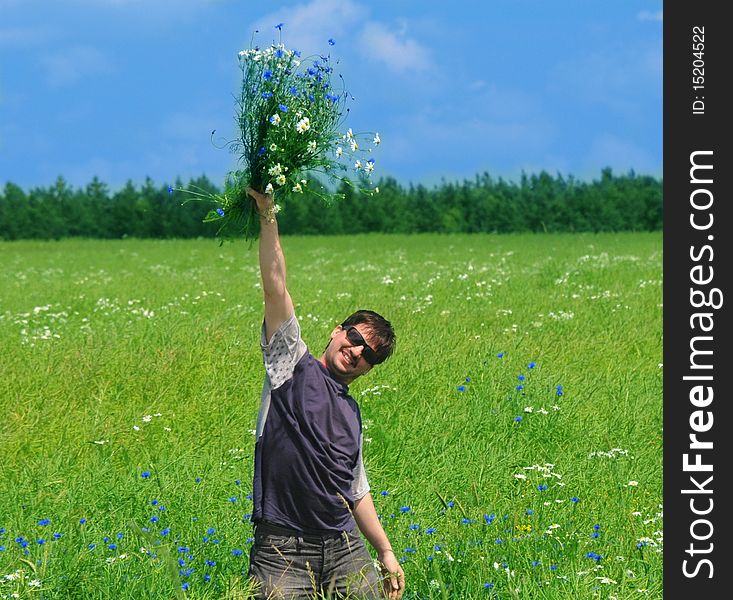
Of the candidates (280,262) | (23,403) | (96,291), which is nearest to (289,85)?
(280,262)

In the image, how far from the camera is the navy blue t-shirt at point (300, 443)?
427 cm

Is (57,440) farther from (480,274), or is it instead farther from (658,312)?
(480,274)

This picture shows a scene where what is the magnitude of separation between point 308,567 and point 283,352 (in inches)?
38.8

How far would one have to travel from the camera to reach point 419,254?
116 feet

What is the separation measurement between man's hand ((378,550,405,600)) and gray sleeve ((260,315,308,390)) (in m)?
1.01

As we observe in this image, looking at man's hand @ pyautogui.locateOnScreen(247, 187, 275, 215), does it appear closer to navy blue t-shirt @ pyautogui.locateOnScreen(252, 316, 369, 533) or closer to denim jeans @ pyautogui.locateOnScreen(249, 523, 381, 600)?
navy blue t-shirt @ pyautogui.locateOnScreen(252, 316, 369, 533)

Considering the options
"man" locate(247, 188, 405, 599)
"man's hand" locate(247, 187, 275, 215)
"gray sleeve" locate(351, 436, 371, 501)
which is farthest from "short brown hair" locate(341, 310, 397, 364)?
"man's hand" locate(247, 187, 275, 215)

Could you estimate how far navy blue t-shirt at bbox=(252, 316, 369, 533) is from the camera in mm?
4270

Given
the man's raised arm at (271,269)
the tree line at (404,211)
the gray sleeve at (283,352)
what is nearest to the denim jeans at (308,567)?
the gray sleeve at (283,352)

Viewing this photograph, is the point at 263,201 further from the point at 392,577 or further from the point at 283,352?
the point at 392,577

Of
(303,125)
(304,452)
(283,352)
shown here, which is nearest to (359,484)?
(304,452)

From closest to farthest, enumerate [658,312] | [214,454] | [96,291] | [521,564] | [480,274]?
[521,564], [214,454], [658,312], [96,291], [480,274]
